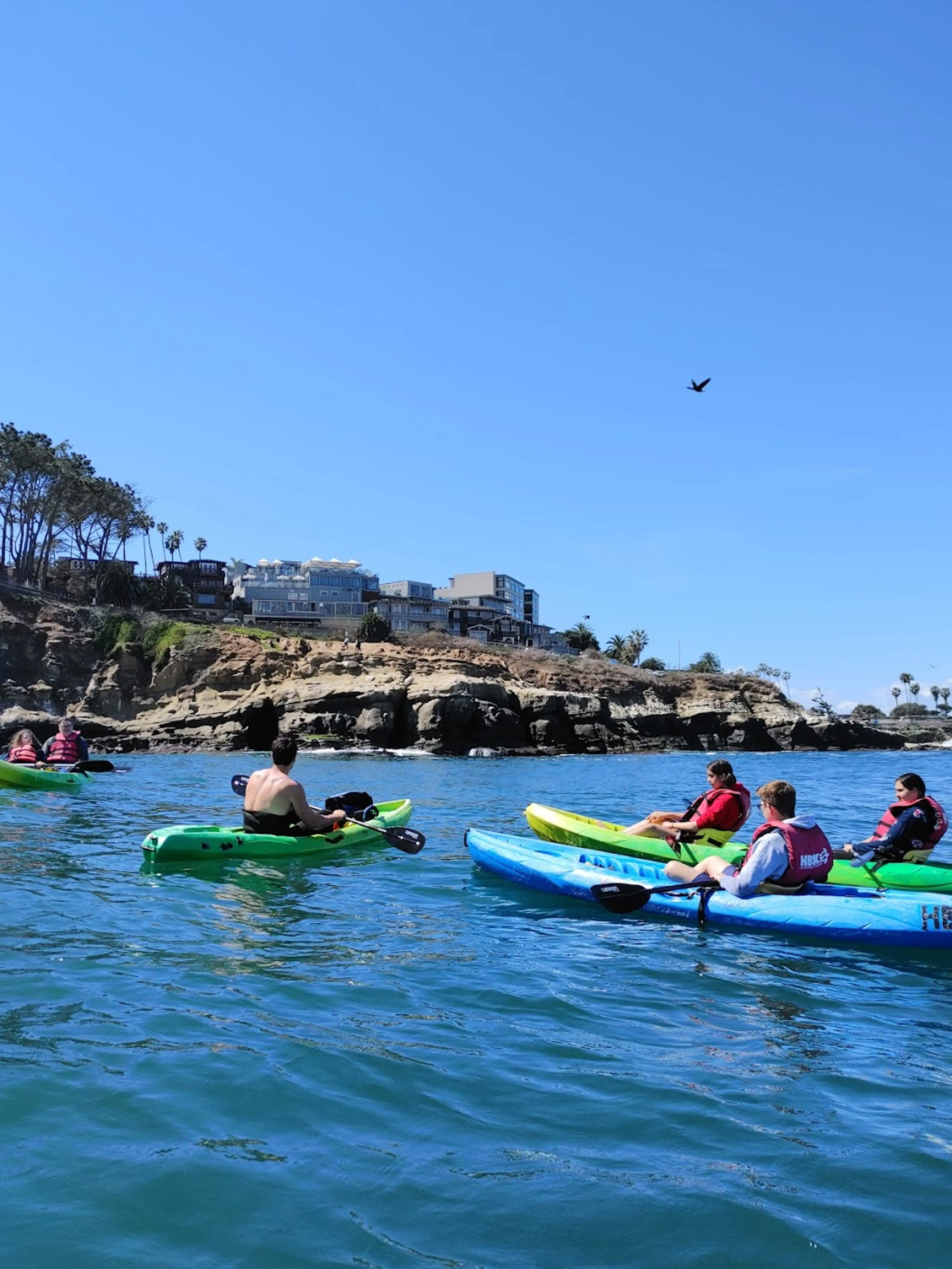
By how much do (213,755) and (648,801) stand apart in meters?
24.7

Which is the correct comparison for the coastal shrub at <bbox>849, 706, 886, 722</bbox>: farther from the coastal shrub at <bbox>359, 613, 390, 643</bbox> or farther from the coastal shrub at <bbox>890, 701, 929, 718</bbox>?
the coastal shrub at <bbox>359, 613, 390, 643</bbox>

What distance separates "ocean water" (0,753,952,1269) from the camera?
3727mm

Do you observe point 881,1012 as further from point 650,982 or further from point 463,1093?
point 463,1093

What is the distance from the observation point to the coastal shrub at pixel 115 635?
59.1m

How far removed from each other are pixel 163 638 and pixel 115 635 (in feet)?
9.83

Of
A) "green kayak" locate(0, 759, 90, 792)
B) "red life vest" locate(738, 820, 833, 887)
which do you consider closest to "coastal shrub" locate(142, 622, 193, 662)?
"green kayak" locate(0, 759, 90, 792)

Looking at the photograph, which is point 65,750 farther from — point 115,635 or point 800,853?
point 115,635

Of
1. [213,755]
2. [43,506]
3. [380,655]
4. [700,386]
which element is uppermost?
[43,506]

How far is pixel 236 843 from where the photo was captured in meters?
11.7

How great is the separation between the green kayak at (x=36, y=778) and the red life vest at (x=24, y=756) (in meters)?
0.11

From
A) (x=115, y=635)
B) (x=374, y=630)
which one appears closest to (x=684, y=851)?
(x=115, y=635)

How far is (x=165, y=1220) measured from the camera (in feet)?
12.4

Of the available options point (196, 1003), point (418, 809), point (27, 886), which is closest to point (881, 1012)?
point (196, 1003)

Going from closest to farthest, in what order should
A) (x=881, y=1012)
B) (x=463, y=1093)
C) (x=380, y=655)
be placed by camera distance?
(x=463, y=1093) < (x=881, y=1012) < (x=380, y=655)
